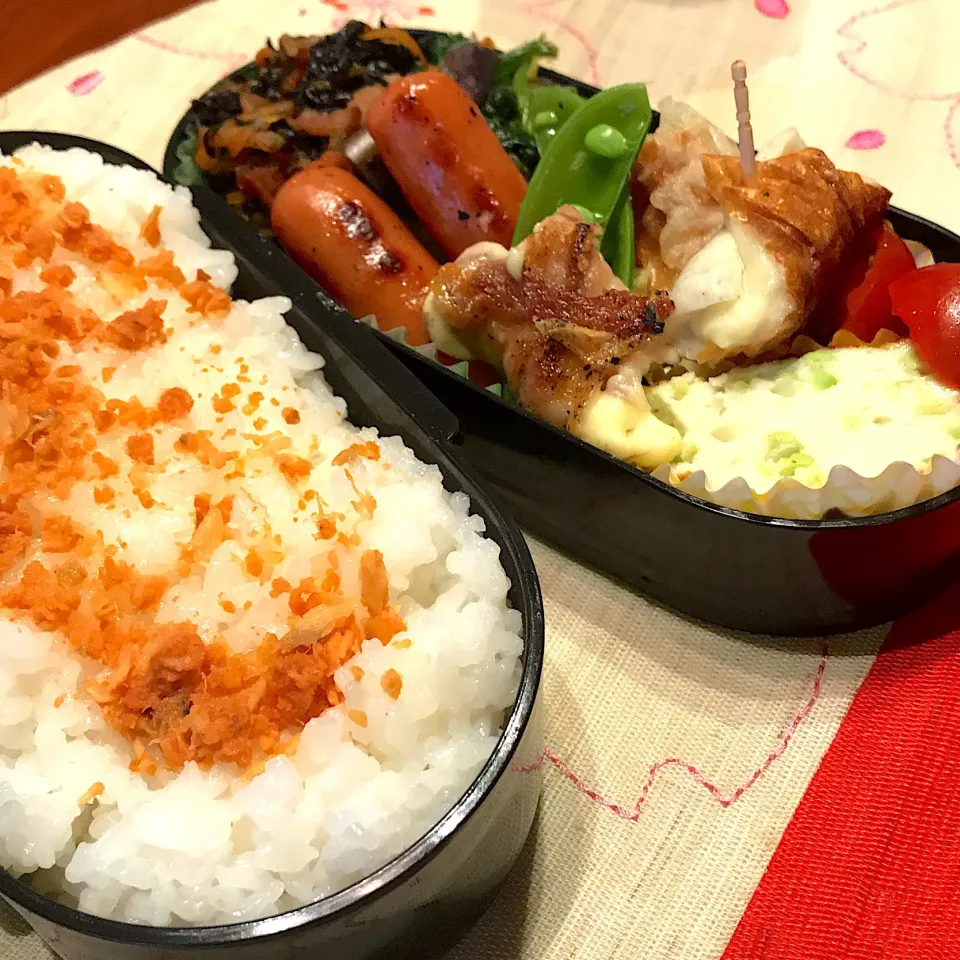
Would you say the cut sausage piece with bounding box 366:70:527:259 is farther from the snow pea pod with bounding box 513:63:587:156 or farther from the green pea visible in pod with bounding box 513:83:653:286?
the snow pea pod with bounding box 513:63:587:156

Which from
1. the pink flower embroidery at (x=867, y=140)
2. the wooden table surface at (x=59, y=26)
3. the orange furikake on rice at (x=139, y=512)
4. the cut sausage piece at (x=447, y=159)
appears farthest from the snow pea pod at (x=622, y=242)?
the wooden table surface at (x=59, y=26)

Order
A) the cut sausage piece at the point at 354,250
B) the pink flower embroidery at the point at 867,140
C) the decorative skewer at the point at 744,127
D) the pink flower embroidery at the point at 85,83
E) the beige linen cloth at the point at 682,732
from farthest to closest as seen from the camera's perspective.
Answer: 1. the pink flower embroidery at the point at 85,83
2. the pink flower embroidery at the point at 867,140
3. the cut sausage piece at the point at 354,250
4. the decorative skewer at the point at 744,127
5. the beige linen cloth at the point at 682,732

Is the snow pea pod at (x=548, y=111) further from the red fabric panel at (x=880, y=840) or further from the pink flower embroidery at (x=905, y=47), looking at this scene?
the red fabric panel at (x=880, y=840)

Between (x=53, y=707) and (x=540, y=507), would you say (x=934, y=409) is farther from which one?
(x=53, y=707)

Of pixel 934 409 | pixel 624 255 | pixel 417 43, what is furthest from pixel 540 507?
pixel 417 43

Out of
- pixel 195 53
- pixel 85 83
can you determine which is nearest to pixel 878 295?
pixel 195 53

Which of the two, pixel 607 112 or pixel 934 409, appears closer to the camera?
pixel 934 409
